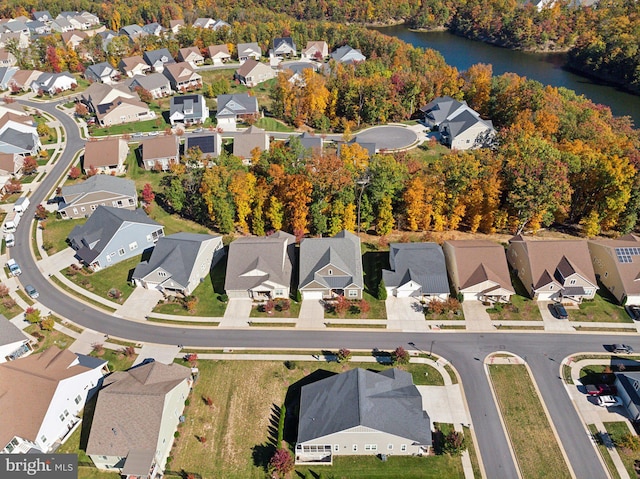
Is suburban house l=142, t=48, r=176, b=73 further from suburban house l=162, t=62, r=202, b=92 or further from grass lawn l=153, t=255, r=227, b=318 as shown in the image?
grass lawn l=153, t=255, r=227, b=318

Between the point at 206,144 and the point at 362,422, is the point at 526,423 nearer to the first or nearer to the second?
the point at 362,422

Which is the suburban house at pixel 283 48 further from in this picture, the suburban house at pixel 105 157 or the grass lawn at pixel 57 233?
the grass lawn at pixel 57 233

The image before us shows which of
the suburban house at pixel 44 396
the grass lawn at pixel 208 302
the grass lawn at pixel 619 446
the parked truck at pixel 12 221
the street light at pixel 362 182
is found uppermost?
the street light at pixel 362 182

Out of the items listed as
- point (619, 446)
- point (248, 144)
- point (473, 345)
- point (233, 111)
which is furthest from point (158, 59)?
point (619, 446)

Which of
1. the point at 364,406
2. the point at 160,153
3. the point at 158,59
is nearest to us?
the point at 364,406

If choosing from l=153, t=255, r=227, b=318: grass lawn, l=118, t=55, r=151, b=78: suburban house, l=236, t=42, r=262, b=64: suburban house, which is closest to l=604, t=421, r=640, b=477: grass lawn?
l=153, t=255, r=227, b=318: grass lawn

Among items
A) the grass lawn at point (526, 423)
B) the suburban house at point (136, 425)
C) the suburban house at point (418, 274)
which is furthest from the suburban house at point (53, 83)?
the grass lawn at point (526, 423)
